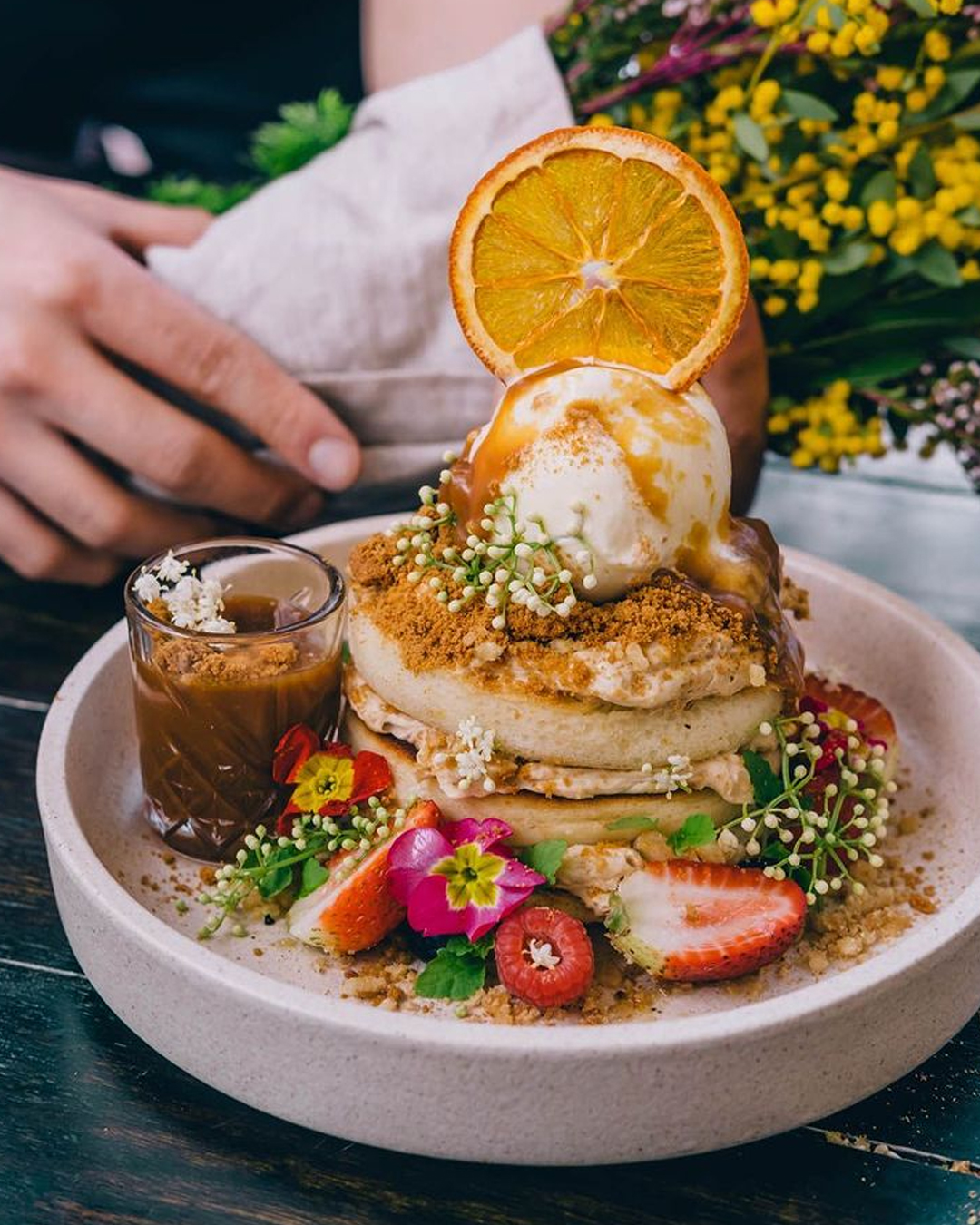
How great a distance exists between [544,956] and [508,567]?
48 cm

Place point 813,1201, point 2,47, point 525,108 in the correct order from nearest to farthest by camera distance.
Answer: point 813,1201 < point 525,108 < point 2,47

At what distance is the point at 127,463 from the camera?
2.54 metres

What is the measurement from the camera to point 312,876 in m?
1.72

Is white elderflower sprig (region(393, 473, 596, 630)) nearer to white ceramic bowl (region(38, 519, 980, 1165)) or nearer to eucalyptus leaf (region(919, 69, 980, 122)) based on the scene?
white ceramic bowl (region(38, 519, 980, 1165))

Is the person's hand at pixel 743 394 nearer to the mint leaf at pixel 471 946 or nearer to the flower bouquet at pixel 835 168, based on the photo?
the flower bouquet at pixel 835 168

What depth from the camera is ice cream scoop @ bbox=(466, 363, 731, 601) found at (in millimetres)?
1647

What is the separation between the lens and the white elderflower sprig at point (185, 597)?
1875 mm

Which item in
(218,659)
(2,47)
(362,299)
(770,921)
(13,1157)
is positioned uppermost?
(2,47)

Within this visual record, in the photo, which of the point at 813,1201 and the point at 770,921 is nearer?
the point at 813,1201

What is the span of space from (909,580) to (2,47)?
2731 mm

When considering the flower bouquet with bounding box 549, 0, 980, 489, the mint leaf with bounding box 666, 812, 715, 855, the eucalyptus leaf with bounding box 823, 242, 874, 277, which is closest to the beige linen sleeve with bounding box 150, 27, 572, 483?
the flower bouquet with bounding box 549, 0, 980, 489

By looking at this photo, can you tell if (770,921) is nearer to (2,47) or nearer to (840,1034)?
(840,1034)

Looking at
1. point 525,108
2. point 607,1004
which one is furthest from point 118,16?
point 607,1004

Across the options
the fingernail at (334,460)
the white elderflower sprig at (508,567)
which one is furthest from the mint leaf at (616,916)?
the fingernail at (334,460)
